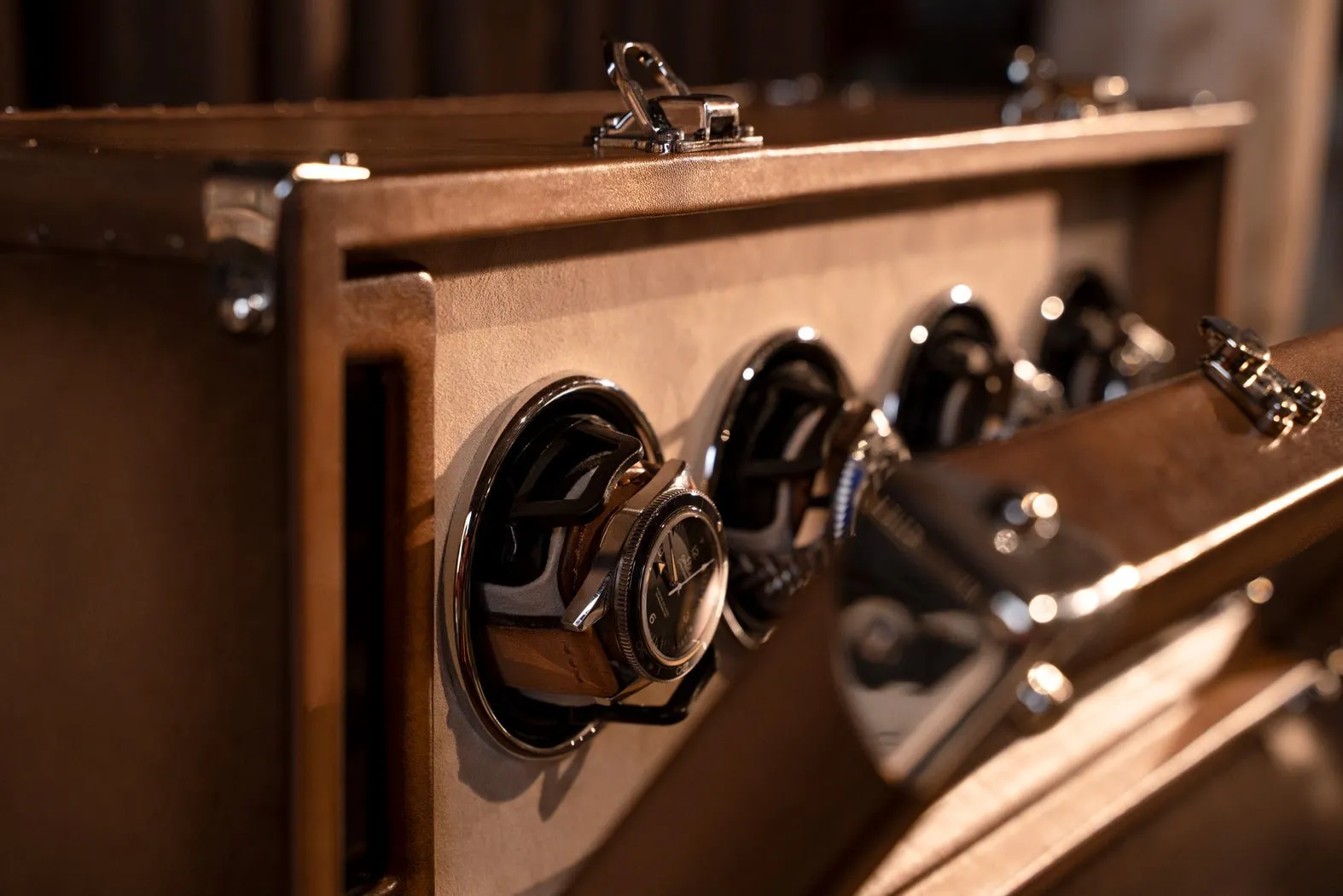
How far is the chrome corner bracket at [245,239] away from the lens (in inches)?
14.7

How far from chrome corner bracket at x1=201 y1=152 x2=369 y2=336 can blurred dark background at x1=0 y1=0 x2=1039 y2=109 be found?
440 millimetres

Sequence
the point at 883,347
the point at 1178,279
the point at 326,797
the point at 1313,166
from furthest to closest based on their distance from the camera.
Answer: the point at 1313,166 → the point at 1178,279 → the point at 883,347 → the point at 326,797

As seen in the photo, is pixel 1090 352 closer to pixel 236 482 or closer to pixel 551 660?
pixel 551 660

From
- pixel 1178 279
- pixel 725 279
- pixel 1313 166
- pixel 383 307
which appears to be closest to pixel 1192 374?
pixel 725 279

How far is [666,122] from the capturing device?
1.79 ft

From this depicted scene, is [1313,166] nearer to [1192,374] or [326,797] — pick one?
[1192,374]

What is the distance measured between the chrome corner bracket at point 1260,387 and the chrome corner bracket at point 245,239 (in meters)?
0.34

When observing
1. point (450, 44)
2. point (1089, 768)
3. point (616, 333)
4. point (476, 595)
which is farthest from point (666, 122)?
point (450, 44)

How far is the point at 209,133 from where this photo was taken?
21.8 inches

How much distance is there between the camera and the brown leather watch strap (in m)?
0.49

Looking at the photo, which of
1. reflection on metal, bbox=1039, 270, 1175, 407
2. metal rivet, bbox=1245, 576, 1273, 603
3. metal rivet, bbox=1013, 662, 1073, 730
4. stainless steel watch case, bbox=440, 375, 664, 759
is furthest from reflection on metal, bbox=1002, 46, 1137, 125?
metal rivet, bbox=1013, 662, 1073, 730

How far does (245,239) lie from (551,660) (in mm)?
189

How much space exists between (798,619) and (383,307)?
6.0 inches

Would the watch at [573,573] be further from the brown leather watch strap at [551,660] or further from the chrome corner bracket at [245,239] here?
the chrome corner bracket at [245,239]
